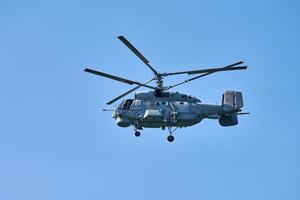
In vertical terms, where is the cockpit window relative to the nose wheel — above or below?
above

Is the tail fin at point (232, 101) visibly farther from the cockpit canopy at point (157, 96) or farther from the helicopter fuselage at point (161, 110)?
the cockpit canopy at point (157, 96)

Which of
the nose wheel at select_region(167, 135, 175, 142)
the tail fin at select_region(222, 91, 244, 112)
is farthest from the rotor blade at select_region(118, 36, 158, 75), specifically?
the tail fin at select_region(222, 91, 244, 112)

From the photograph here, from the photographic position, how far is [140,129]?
36.7m

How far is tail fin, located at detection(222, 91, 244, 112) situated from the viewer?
123ft

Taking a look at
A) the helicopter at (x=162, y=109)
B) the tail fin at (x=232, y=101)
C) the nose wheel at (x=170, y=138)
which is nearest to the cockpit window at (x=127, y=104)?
the helicopter at (x=162, y=109)

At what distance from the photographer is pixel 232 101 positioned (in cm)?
3794

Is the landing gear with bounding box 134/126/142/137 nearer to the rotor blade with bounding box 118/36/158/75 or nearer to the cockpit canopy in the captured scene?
the cockpit canopy

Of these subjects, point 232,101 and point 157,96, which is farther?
point 232,101

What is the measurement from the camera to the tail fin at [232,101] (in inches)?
1480

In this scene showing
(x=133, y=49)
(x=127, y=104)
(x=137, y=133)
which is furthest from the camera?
(x=137, y=133)

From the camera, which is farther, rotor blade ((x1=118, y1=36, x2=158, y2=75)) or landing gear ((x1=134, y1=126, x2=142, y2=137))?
landing gear ((x1=134, y1=126, x2=142, y2=137))

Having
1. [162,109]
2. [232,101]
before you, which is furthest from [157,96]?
[232,101]

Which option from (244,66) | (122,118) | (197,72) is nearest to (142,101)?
(122,118)

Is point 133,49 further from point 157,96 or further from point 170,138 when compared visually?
point 170,138
